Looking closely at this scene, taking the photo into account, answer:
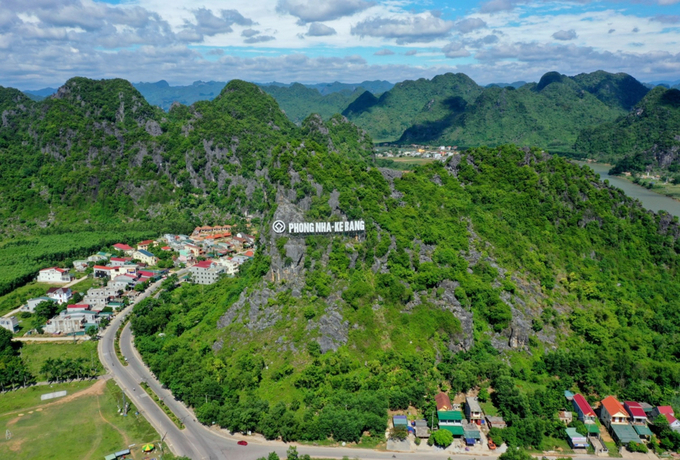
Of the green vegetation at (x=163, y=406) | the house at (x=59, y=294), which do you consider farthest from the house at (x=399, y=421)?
the house at (x=59, y=294)

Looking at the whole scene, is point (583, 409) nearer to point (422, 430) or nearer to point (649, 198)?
point (422, 430)

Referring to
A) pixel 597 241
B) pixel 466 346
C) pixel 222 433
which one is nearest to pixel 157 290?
pixel 222 433

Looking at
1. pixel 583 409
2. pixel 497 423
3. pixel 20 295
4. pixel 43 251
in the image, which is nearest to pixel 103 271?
pixel 20 295

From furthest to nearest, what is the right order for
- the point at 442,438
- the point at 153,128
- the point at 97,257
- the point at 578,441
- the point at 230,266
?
the point at 153,128 < the point at 97,257 < the point at 230,266 < the point at 578,441 < the point at 442,438

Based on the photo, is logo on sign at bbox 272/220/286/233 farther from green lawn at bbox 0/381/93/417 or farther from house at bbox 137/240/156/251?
house at bbox 137/240/156/251

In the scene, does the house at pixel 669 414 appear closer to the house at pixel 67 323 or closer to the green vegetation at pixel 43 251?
the house at pixel 67 323

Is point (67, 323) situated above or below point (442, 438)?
below
